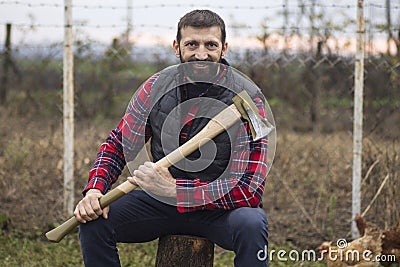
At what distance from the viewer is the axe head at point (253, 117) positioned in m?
3.00

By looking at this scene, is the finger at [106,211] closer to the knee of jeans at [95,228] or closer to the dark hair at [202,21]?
the knee of jeans at [95,228]

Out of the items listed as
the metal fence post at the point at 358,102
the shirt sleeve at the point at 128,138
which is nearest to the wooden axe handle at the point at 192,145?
the shirt sleeve at the point at 128,138

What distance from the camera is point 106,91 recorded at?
8.35m

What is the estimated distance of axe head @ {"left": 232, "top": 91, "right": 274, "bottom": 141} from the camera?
118 inches

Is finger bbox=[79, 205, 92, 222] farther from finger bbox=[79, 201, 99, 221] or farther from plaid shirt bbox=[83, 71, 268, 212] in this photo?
plaid shirt bbox=[83, 71, 268, 212]

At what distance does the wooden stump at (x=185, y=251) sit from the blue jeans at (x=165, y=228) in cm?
4

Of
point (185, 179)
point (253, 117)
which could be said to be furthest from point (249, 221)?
point (253, 117)

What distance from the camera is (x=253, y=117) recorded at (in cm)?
302

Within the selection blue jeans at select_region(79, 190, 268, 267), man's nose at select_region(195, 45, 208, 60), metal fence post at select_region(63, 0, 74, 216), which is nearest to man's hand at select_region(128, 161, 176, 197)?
blue jeans at select_region(79, 190, 268, 267)

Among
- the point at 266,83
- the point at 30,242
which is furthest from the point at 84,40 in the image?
the point at 266,83

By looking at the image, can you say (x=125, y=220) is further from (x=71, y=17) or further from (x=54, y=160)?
(x=54, y=160)

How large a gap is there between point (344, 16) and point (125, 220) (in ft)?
12.0

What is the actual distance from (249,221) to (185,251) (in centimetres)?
56

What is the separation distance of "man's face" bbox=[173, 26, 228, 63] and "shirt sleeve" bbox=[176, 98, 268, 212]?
1.62 feet
